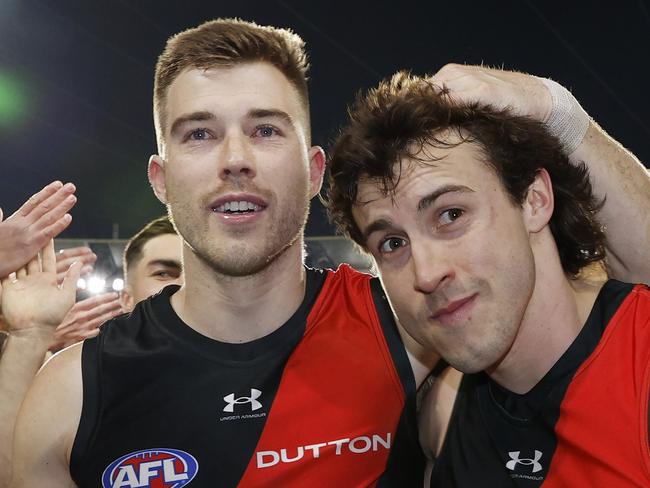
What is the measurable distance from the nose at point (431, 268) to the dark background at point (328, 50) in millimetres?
5798

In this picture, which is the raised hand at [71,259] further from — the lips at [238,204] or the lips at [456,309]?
the lips at [456,309]

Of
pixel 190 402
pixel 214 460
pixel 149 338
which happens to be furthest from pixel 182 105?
pixel 214 460

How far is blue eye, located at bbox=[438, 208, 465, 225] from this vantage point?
186 cm

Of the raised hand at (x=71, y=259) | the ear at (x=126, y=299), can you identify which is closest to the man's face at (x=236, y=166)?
the raised hand at (x=71, y=259)

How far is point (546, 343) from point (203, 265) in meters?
1.07

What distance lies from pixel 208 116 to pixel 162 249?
185 cm

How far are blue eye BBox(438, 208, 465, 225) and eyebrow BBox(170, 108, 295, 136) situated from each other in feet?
2.20

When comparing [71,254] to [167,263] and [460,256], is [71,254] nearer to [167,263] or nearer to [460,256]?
[167,263]

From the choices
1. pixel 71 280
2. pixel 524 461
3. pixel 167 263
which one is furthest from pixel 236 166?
pixel 167 263

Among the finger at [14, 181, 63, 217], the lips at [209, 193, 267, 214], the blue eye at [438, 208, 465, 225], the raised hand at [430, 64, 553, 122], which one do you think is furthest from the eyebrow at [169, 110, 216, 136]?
the finger at [14, 181, 63, 217]

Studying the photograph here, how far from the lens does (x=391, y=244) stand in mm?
1984

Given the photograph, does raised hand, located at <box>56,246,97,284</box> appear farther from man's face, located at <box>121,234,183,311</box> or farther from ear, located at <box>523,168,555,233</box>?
ear, located at <box>523,168,555,233</box>

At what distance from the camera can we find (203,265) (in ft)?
7.29

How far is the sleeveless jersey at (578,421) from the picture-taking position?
1675mm
